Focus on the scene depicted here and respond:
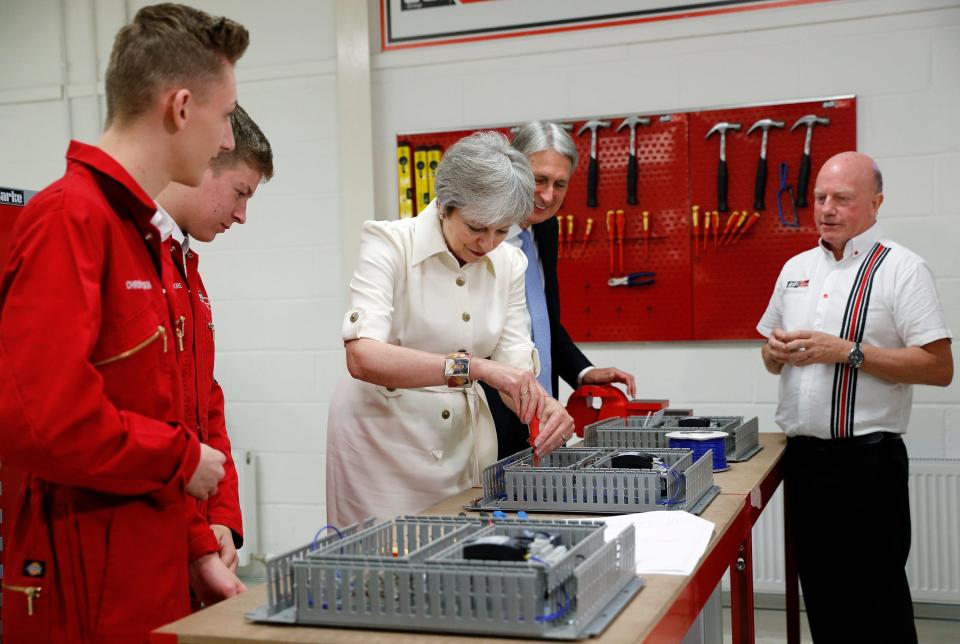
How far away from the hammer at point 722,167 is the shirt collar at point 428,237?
1899 mm

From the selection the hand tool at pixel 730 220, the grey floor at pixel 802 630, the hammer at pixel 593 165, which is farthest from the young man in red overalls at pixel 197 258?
the grey floor at pixel 802 630

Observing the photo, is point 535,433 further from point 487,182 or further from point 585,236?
point 585,236

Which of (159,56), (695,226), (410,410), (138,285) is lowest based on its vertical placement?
(410,410)

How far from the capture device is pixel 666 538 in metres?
1.71

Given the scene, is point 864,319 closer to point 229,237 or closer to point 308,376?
point 308,376

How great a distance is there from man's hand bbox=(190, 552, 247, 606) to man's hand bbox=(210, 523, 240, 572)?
0.43ft

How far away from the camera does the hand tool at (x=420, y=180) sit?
425cm

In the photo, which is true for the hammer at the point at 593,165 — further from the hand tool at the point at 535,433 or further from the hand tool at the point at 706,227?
the hand tool at the point at 535,433

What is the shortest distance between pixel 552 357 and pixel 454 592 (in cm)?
189

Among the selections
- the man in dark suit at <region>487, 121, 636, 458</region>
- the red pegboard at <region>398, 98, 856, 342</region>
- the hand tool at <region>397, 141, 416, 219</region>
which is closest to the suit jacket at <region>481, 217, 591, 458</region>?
the man in dark suit at <region>487, 121, 636, 458</region>

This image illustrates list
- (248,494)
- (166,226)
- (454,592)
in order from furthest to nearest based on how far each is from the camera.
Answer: (248,494) < (166,226) < (454,592)

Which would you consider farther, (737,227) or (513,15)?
(513,15)

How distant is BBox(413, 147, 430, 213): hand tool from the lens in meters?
4.25

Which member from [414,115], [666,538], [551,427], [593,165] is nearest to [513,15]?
[414,115]
